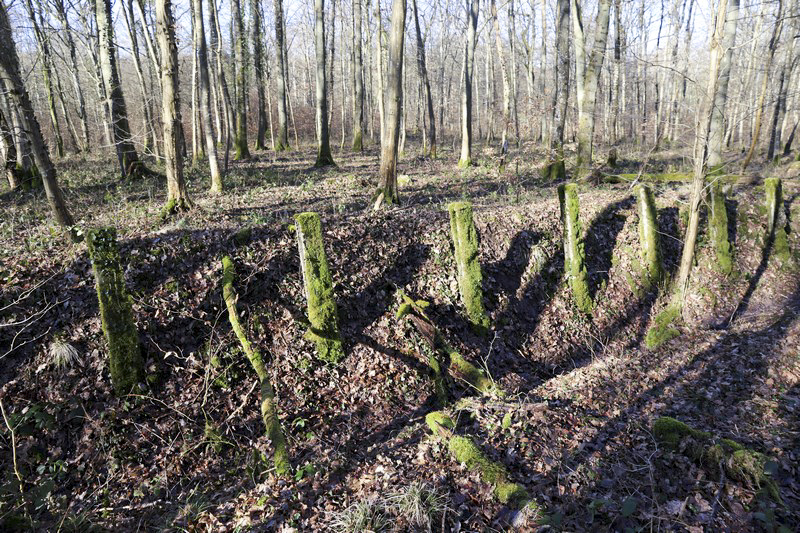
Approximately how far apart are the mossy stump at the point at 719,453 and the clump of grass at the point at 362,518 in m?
3.04

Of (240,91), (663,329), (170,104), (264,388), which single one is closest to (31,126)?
(170,104)

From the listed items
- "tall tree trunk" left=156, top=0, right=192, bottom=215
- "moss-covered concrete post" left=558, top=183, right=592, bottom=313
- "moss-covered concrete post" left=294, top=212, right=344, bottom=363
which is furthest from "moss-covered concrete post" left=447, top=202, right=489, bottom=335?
"tall tree trunk" left=156, top=0, right=192, bottom=215

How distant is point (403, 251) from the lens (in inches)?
320

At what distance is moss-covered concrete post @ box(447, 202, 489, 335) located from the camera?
7609mm

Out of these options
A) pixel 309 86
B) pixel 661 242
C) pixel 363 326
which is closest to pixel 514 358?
pixel 363 326

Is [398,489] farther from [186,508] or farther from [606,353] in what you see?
[606,353]

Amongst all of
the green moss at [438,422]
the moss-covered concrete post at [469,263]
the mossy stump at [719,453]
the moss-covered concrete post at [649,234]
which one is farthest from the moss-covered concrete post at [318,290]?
the moss-covered concrete post at [649,234]

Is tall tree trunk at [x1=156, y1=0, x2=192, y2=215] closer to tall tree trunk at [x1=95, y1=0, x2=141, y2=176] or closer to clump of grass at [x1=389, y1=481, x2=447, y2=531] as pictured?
tall tree trunk at [x1=95, y1=0, x2=141, y2=176]

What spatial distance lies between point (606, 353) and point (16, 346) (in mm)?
9190

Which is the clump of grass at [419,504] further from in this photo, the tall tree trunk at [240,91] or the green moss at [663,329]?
the tall tree trunk at [240,91]

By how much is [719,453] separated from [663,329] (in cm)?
484

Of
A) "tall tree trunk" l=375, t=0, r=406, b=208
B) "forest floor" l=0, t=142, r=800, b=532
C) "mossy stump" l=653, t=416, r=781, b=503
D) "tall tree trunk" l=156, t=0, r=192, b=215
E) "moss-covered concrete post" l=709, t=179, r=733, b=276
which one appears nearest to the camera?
"mossy stump" l=653, t=416, r=781, b=503

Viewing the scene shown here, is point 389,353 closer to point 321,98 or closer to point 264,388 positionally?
point 264,388

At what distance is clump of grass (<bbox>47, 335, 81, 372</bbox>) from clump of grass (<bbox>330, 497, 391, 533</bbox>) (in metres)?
4.01
